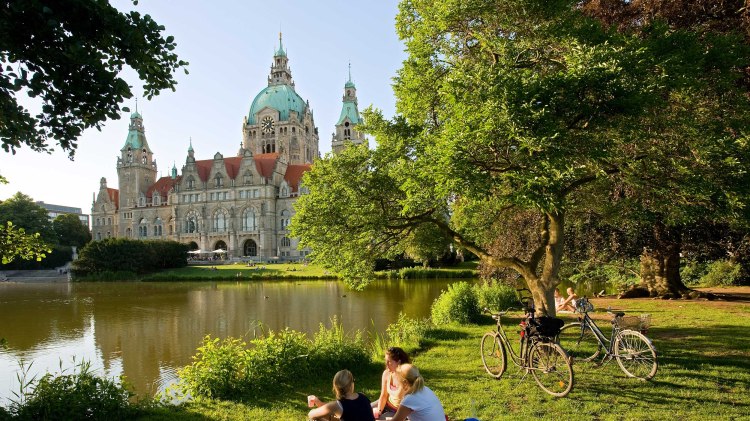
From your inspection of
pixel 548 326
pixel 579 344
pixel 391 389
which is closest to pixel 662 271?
pixel 579 344

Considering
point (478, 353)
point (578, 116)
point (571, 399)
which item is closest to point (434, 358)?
point (478, 353)

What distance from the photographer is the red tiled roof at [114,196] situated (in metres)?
87.5

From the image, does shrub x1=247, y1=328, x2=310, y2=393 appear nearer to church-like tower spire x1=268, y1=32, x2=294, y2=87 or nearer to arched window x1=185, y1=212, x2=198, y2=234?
arched window x1=185, y1=212, x2=198, y2=234

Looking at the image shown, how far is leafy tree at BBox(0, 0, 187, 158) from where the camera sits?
4.21 metres

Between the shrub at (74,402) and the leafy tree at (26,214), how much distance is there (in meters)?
58.7

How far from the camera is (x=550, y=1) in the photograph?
870 centimetres

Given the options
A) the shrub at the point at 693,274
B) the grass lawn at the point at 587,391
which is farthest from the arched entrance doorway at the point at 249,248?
the grass lawn at the point at 587,391

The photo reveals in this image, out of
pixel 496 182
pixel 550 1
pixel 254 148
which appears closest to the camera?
pixel 496 182

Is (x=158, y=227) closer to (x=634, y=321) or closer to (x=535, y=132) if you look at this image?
(x=535, y=132)

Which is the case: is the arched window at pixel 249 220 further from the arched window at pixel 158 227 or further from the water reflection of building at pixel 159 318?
the water reflection of building at pixel 159 318

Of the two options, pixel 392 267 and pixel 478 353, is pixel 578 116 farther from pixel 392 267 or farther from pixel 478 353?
pixel 392 267

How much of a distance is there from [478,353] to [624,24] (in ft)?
29.6

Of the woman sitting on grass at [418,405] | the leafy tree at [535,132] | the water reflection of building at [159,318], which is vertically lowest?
the water reflection of building at [159,318]

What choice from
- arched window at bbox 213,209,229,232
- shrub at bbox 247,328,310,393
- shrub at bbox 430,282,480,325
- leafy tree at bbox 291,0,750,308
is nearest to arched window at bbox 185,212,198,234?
arched window at bbox 213,209,229,232
